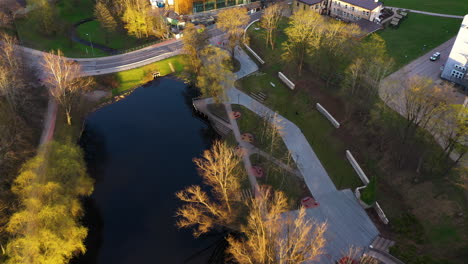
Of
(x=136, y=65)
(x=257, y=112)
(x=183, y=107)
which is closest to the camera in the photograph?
(x=257, y=112)

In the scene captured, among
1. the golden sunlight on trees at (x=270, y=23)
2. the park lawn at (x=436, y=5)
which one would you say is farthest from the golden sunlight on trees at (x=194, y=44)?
the park lawn at (x=436, y=5)

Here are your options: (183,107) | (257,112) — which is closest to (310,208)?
(257,112)

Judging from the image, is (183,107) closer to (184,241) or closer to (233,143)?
(233,143)

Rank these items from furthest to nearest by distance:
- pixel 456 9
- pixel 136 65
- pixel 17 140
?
1. pixel 456 9
2. pixel 136 65
3. pixel 17 140

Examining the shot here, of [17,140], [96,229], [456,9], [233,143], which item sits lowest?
[96,229]

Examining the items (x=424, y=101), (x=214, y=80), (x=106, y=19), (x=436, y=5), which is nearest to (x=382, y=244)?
(x=424, y=101)

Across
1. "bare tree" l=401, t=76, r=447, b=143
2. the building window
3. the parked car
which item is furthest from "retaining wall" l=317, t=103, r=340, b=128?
the parked car

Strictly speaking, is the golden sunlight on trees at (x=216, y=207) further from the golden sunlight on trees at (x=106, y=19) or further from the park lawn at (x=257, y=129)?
the golden sunlight on trees at (x=106, y=19)

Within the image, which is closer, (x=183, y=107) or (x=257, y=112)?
(x=257, y=112)
